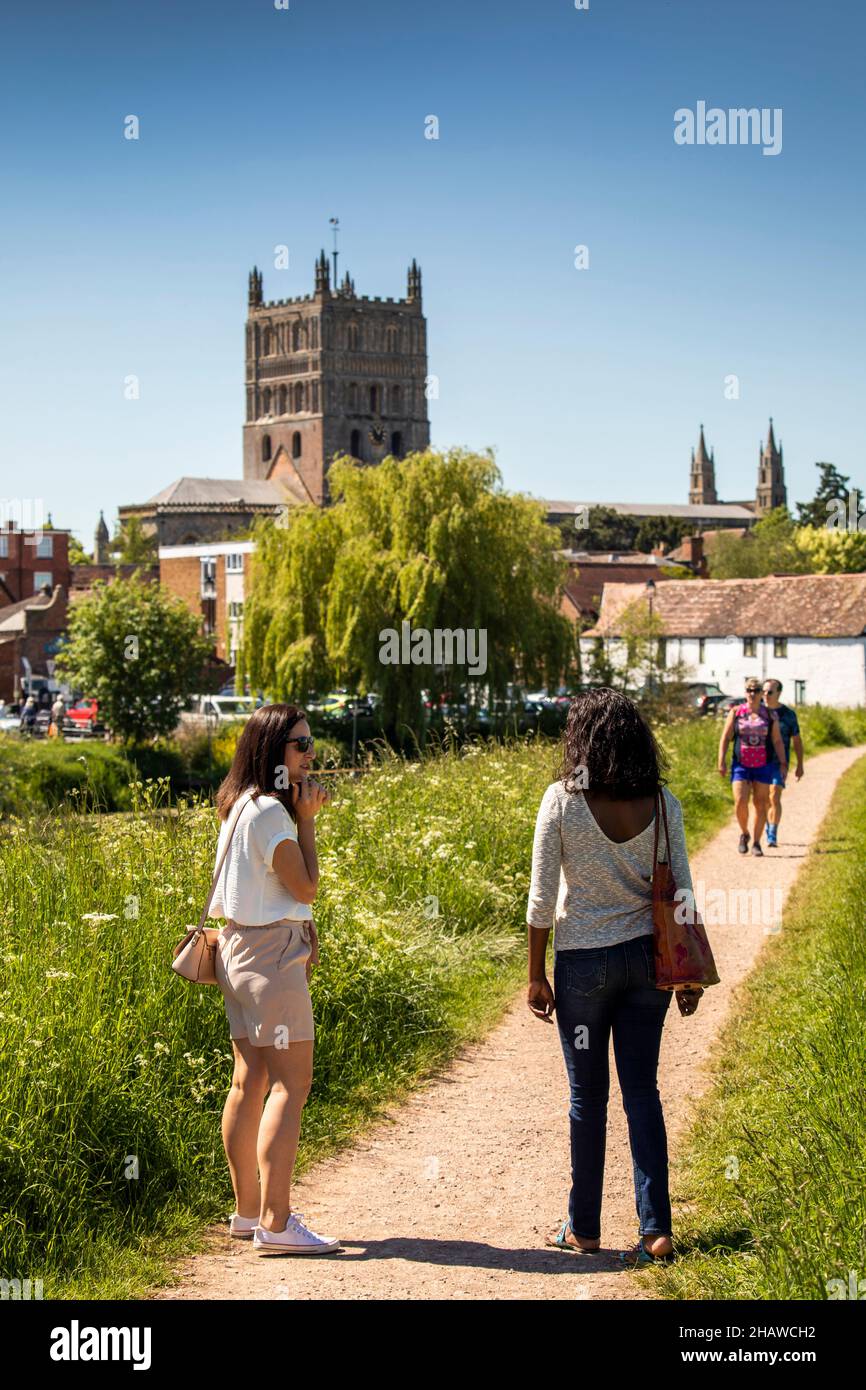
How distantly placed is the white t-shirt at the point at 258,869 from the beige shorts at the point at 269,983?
72 mm

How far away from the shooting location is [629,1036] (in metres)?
5.31

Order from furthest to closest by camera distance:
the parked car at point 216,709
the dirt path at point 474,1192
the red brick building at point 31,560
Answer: the red brick building at point 31,560, the parked car at point 216,709, the dirt path at point 474,1192

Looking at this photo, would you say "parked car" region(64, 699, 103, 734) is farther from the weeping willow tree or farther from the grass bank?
the grass bank

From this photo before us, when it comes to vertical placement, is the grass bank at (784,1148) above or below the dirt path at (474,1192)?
above

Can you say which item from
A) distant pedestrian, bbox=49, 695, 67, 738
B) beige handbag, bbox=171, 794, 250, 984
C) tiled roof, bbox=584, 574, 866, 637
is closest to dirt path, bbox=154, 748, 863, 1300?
beige handbag, bbox=171, 794, 250, 984

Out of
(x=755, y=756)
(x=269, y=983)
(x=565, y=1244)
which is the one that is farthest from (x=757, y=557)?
(x=269, y=983)

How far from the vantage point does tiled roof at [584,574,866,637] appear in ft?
185

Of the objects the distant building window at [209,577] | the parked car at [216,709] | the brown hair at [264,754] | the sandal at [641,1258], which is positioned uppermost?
the distant building window at [209,577]

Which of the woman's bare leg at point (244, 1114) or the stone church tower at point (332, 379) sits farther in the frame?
the stone church tower at point (332, 379)

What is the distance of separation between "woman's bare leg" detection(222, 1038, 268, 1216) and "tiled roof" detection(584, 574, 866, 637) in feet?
162

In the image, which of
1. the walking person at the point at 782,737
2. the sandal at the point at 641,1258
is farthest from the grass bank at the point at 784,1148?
the walking person at the point at 782,737

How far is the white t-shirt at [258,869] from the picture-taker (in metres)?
5.32

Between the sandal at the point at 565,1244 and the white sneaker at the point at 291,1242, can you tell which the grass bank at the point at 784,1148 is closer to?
the sandal at the point at 565,1244
